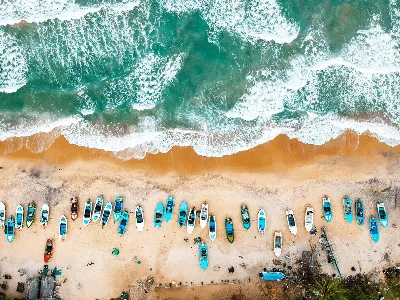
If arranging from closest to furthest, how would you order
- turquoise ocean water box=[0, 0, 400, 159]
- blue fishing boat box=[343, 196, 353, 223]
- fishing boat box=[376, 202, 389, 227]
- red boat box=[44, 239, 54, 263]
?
turquoise ocean water box=[0, 0, 400, 159], red boat box=[44, 239, 54, 263], blue fishing boat box=[343, 196, 353, 223], fishing boat box=[376, 202, 389, 227]

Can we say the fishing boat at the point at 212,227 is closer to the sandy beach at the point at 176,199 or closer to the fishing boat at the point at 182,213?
the sandy beach at the point at 176,199

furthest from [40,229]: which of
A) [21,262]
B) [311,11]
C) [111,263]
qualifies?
[311,11]

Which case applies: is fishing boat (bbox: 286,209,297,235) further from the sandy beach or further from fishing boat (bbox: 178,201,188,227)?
fishing boat (bbox: 178,201,188,227)

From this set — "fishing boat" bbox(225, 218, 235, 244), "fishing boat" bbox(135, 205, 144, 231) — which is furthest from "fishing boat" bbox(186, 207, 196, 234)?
"fishing boat" bbox(135, 205, 144, 231)

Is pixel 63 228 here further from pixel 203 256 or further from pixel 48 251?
pixel 203 256

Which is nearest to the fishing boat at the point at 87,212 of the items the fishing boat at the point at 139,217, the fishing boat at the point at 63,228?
the fishing boat at the point at 63,228
